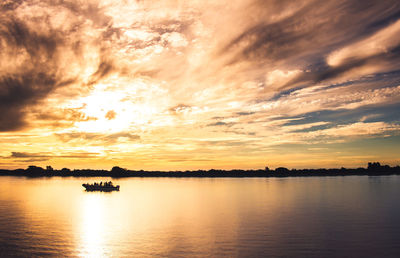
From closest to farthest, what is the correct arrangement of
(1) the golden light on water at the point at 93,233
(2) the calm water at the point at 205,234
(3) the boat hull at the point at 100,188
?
(2) the calm water at the point at 205,234 < (1) the golden light on water at the point at 93,233 < (3) the boat hull at the point at 100,188

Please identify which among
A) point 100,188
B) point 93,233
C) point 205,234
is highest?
point 100,188

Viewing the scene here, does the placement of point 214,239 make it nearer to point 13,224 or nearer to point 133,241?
point 133,241

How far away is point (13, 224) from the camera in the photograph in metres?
56.7

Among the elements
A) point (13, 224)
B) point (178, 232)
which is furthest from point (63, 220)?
point (178, 232)

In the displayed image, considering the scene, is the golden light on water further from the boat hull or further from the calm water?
the boat hull

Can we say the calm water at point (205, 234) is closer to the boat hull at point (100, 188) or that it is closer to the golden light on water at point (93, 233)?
the golden light on water at point (93, 233)

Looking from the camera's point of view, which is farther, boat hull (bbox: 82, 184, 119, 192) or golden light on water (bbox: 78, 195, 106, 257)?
boat hull (bbox: 82, 184, 119, 192)

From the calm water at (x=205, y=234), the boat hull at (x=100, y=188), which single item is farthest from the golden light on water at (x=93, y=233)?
the boat hull at (x=100, y=188)

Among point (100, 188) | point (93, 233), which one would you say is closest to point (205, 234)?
point (93, 233)

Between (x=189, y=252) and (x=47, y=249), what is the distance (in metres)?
19.8

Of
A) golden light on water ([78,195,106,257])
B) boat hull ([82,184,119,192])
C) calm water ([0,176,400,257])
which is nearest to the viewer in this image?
calm water ([0,176,400,257])

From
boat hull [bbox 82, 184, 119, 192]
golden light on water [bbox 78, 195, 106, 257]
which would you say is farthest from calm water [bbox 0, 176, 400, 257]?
boat hull [bbox 82, 184, 119, 192]

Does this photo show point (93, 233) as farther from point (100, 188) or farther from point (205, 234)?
point (100, 188)

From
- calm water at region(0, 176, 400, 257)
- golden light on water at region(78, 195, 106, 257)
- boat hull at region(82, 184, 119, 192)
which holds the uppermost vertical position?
boat hull at region(82, 184, 119, 192)
